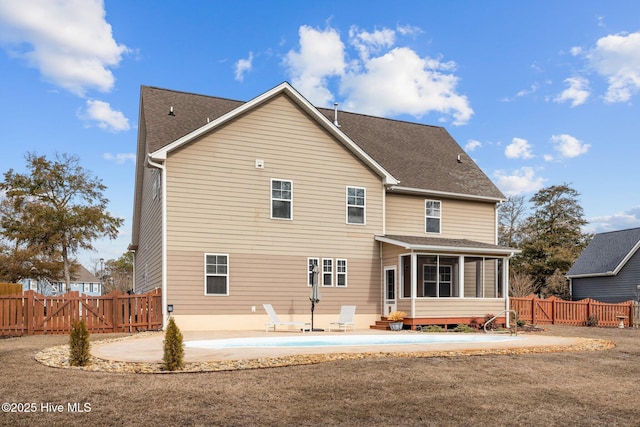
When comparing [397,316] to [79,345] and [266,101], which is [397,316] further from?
[79,345]

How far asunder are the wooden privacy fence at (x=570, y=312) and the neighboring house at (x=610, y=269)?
1015 centimetres

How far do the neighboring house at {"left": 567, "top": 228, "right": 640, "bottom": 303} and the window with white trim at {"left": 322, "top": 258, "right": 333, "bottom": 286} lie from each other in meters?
23.6

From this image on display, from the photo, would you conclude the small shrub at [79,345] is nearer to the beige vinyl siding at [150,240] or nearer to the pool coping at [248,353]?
the pool coping at [248,353]

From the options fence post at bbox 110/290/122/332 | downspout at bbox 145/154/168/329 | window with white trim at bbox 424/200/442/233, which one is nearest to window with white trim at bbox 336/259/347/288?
window with white trim at bbox 424/200/442/233

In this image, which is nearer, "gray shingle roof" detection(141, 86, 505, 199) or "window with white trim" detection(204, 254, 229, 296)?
"window with white trim" detection(204, 254, 229, 296)

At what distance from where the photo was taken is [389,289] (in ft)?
72.6

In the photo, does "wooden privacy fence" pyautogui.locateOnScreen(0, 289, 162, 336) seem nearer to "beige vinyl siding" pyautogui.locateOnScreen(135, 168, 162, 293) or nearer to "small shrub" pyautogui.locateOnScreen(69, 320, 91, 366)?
"beige vinyl siding" pyautogui.locateOnScreen(135, 168, 162, 293)

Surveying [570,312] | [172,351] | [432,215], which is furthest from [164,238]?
[570,312]

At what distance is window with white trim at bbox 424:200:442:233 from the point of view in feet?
79.1

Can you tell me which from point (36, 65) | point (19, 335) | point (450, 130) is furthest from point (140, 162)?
point (450, 130)

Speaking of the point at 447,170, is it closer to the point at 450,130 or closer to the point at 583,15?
the point at 450,130

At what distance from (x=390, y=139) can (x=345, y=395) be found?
64.7ft

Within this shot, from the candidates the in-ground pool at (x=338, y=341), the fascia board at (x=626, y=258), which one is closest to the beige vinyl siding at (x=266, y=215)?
the in-ground pool at (x=338, y=341)

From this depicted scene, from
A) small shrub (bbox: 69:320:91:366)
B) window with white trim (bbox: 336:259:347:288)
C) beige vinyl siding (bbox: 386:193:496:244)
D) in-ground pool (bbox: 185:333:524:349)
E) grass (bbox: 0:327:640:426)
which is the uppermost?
beige vinyl siding (bbox: 386:193:496:244)
